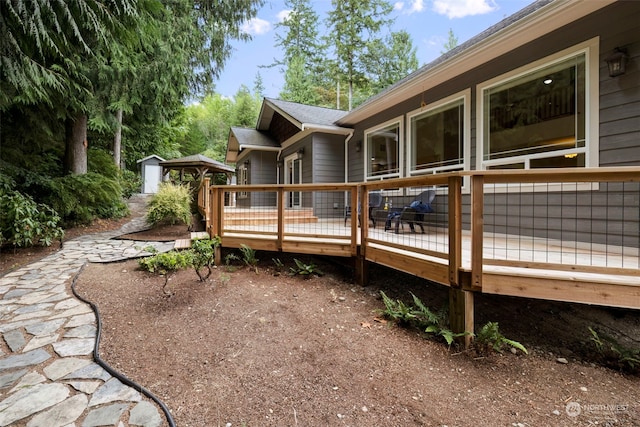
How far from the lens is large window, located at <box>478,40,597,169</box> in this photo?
Answer: 11.9ft

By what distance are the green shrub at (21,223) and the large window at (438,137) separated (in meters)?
7.04

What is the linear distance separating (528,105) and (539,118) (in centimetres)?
27

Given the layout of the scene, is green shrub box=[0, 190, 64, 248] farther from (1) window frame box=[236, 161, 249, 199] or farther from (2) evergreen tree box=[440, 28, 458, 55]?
(2) evergreen tree box=[440, 28, 458, 55]

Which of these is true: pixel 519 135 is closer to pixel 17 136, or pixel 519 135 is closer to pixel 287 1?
pixel 17 136

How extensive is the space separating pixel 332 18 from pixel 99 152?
1535 cm

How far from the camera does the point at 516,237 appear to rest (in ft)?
13.9

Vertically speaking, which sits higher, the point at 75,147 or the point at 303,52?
the point at 303,52

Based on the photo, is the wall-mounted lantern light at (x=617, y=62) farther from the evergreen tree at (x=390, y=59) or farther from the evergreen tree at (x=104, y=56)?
the evergreen tree at (x=390, y=59)

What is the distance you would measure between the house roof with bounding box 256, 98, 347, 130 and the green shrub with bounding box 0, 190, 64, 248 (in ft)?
18.3

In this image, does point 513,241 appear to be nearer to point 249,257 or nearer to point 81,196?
point 249,257

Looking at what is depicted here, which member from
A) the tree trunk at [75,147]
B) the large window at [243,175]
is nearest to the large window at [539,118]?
the large window at [243,175]

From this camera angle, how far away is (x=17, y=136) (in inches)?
283

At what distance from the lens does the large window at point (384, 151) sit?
641 cm

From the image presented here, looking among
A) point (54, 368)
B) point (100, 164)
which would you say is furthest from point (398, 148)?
point (100, 164)
